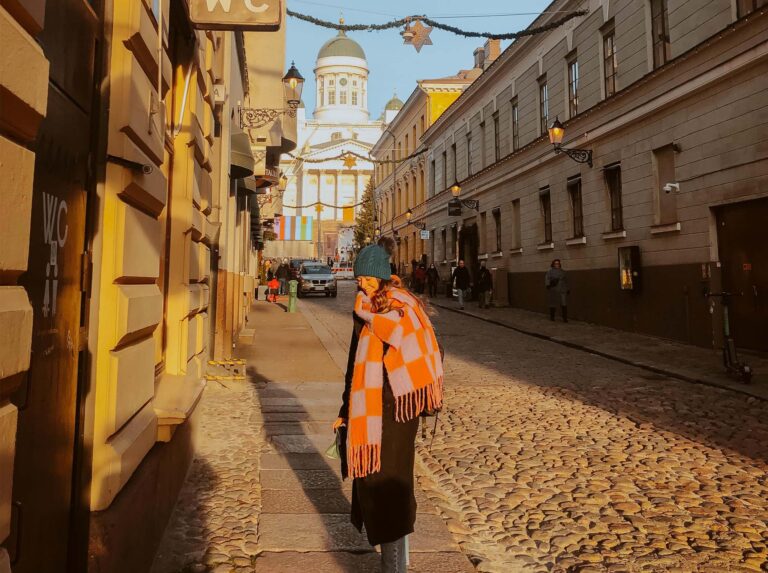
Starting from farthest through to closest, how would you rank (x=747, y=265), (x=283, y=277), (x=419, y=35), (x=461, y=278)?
1. (x=283, y=277)
2. (x=461, y=278)
3. (x=747, y=265)
4. (x=419, y=35)

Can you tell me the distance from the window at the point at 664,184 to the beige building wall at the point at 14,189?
42.2ft

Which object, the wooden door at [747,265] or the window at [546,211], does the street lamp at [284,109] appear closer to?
the window at [546,211]

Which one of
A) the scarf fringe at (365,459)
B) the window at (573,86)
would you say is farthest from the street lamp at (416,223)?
the scarf fringe at (365,459)

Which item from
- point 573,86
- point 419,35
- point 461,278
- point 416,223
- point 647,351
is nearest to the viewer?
point 419,35

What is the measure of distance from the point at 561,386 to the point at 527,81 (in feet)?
47.8

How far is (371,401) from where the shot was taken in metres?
2.58

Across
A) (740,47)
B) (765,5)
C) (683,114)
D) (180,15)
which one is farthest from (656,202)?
(180,15)

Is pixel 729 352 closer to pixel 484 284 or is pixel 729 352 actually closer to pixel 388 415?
pixel 388 415

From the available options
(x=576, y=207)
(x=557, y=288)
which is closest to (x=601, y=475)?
(x=557, y=288)

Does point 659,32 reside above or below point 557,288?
above

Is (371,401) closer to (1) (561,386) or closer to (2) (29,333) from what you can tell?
(2) (29,333)

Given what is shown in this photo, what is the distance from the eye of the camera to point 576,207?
55.8 ft

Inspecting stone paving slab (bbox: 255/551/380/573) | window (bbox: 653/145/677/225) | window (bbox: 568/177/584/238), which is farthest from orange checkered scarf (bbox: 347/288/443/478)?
window (bbox: 568/177/584/238)

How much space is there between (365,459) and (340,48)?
89004 millimetres
